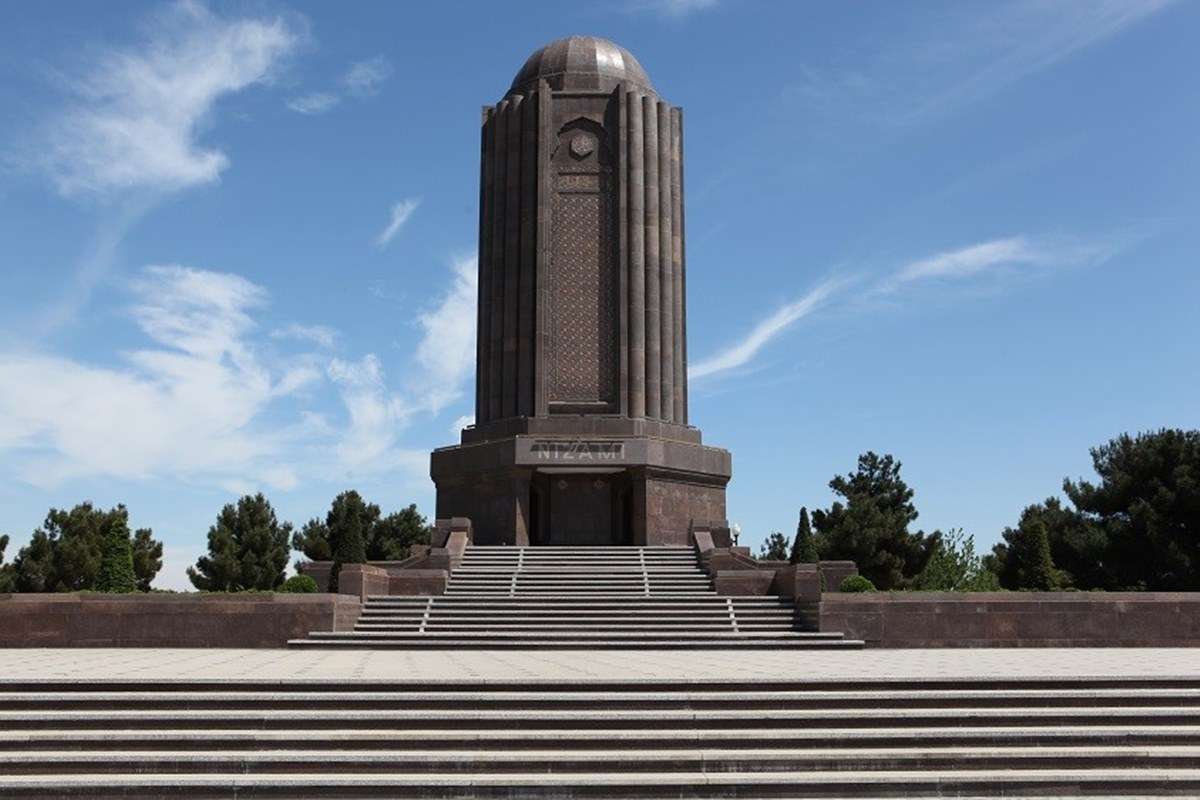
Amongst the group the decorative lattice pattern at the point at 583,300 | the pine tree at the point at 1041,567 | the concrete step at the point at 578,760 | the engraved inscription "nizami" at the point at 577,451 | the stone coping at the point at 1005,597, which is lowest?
the concrete step at the point at 578,760

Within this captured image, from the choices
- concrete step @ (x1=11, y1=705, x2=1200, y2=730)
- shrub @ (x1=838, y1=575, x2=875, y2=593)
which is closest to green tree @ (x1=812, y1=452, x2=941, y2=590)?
shrub @ (x1=838, y1=575, x2=875, y2=593)

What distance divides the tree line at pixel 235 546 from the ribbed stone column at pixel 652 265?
11345mm

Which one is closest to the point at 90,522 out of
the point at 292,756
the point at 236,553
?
the point at 236,553

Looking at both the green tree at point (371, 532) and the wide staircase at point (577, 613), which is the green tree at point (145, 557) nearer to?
the green tree at point (371, 532)

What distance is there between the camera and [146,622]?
61.7ft

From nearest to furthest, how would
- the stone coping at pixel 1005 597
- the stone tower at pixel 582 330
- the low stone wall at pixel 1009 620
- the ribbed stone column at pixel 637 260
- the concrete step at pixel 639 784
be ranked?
1. the concrete step at pixel 639 784
2. the low stone wall at pixel 1009 620
3. the stone coping at pixel 1005 597
4. the stone tower at pixel 582 330
5. the ribbed stone column at pixel 637 260

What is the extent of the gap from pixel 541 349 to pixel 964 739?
70.5 feet

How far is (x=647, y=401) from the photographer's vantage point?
3075 cm

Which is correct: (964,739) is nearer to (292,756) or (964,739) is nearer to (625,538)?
(292,756)

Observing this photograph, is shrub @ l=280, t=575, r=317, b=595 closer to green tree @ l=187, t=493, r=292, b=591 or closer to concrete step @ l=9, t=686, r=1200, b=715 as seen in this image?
concrete step @ l=9, t=686, r=1200, b=715

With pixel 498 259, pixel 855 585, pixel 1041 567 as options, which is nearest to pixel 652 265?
pixel 498 259

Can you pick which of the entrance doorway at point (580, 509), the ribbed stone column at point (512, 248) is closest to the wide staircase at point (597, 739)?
the entrance doorway at point (580, 509)

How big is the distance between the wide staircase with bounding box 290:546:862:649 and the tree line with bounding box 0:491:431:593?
15440 millimetres

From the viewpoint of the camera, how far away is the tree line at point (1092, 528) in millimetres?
34531
